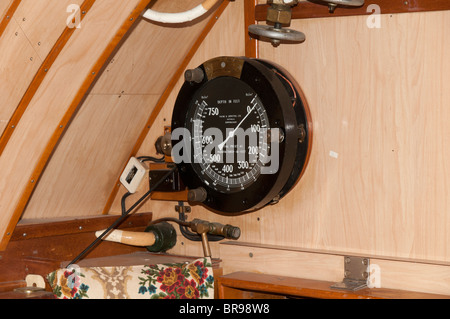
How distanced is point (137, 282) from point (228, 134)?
0.57 m

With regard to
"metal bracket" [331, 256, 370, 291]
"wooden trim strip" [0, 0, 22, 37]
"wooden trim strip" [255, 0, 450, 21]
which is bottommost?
"metal bracket" [331, 256, 370, 291]

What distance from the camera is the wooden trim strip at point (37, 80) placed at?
1.93 metres

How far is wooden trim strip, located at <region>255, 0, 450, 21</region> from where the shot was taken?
1.88 metres

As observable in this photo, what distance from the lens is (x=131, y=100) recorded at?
241 centimetres

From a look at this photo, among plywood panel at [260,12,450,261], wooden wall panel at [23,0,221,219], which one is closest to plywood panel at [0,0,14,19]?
wooden wall panel at [23,0,221,219]

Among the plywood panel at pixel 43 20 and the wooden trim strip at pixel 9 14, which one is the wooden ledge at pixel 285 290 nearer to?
the plywood panel at pixel 43 20

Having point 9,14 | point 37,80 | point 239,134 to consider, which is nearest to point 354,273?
point 239,134

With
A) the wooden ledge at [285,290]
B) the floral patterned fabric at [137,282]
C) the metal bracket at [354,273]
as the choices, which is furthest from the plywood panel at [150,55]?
the metal bracket at [354,273]

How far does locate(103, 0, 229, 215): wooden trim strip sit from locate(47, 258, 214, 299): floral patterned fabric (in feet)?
1.57

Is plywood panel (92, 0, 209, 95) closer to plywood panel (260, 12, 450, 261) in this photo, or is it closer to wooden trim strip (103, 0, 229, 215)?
wooden trim strip (103, 0, 229, 215)

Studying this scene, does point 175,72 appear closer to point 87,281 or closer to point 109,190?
point 109,190

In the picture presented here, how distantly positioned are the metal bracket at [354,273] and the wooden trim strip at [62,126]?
971mm

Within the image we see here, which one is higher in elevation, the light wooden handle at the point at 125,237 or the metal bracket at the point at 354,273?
the light wooden handle at the point at 125,237

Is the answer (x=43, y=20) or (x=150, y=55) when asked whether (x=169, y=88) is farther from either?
(x=43, y=20)
